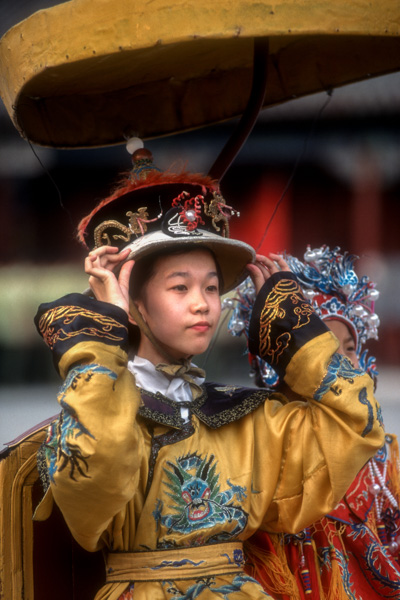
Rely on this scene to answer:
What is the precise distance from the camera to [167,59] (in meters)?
2.33

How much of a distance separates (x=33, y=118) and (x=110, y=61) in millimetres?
475

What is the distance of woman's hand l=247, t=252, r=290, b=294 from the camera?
7.88 ft

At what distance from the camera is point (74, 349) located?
1.96m

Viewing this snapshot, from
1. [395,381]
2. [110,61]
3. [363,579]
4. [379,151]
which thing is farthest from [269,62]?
[395,381]

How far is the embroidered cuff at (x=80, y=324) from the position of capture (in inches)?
78.7

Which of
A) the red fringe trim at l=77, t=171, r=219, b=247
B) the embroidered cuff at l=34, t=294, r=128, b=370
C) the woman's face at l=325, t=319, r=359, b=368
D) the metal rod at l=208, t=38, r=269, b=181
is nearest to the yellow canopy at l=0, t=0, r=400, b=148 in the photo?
the metal rod at l=208, t=38, r=269, b=181

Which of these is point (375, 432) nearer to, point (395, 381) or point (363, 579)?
point (363, 579)

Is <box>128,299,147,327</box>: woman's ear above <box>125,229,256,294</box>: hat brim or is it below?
below

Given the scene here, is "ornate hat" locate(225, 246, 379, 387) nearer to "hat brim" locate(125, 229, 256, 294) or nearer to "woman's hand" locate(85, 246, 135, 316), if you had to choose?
"hat brim" locate(125, 229, 256, 294)

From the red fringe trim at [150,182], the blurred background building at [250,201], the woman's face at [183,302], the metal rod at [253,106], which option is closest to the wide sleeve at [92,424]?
the woman's face at [183,302]

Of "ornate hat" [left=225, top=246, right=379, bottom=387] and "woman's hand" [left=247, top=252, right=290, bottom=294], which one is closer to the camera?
"woman's hand" [left=247, top=252, right=290, bottom=294]

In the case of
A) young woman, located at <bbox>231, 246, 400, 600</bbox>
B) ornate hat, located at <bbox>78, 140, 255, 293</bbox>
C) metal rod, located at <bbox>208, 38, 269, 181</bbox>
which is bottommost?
young woman, located at <bbox>231, 246, 400, 600</bbox>

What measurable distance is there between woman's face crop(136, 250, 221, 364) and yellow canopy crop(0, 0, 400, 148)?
53 centimetres

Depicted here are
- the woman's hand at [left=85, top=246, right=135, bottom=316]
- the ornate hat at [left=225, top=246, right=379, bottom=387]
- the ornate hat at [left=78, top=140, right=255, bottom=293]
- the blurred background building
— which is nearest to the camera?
the woman's hand at [left=85, top=246, right=135, bottom=316]
